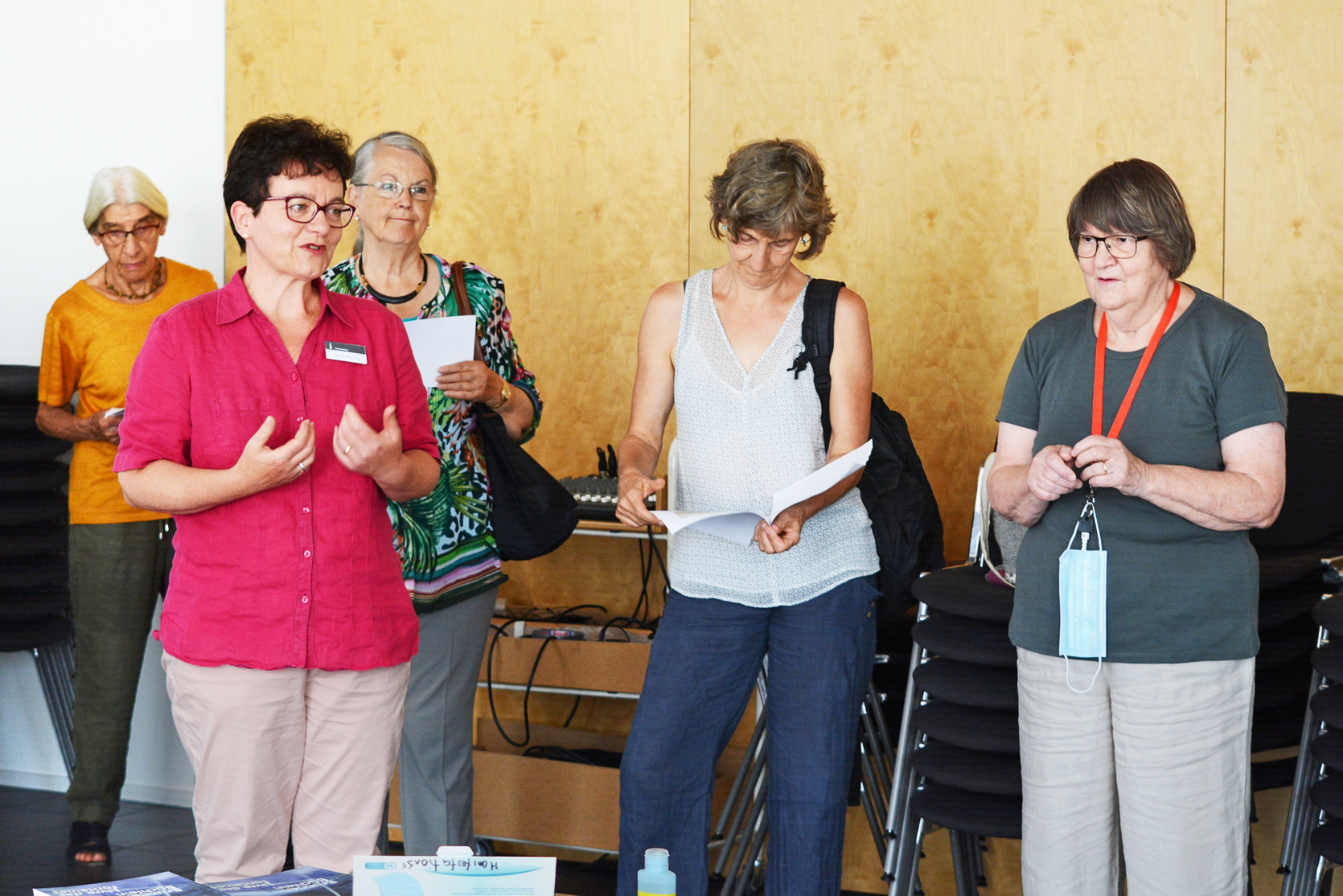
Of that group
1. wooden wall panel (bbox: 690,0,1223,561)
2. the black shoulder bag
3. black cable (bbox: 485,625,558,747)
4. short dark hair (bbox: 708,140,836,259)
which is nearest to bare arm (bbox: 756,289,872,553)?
short dark hair (bbox: 708,140,836,259)

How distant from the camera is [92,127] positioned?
4516mm

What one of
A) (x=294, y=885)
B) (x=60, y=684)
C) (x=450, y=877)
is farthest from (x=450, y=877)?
(x=60, y=684)

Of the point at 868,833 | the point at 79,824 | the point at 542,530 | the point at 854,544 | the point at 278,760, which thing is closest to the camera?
the point at 278,760

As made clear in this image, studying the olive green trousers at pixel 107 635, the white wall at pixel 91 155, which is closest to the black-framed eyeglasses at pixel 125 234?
the white wall at pixel 91 155

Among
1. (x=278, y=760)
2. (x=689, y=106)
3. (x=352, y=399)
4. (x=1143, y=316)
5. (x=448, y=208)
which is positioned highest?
(x=689, y=106)

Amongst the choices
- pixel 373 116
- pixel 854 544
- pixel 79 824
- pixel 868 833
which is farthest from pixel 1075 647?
pixel 79 824

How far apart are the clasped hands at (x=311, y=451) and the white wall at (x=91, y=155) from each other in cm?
276

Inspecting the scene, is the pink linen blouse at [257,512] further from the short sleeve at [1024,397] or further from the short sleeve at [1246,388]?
the short sleeve at [1246,388]

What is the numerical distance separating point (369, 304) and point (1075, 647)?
1.30m

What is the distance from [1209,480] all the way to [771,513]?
0.73 metres

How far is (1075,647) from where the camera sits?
81.1 inches

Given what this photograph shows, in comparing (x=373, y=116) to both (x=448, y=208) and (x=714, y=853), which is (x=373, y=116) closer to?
(x=448, y=208)

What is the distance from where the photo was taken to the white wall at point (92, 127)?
445 cm

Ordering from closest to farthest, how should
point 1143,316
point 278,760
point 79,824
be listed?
point 278,760 < point 1143,316 < point 79,824
